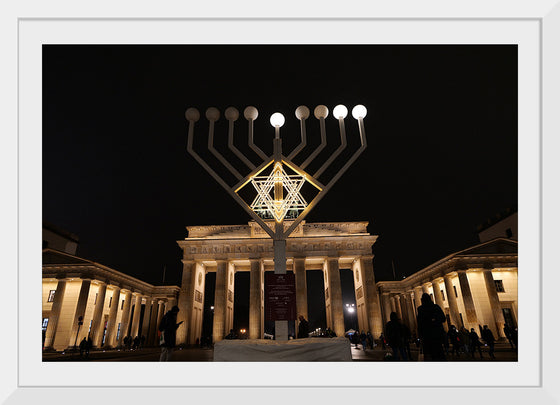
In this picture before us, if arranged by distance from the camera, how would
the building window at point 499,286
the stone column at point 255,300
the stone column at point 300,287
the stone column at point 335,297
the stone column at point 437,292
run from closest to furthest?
the stone column at point 300,287, the stone column at point 335,297, the stone column at point 255,300, the building window at point 499,286, the stone column at point 437,292

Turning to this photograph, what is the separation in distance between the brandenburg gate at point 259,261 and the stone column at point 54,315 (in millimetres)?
8961

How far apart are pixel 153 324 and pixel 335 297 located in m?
20.4

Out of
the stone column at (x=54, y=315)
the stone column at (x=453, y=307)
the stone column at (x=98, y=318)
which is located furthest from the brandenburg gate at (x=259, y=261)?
the stone column at (x=54, y=315)

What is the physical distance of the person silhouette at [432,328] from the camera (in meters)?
5.69

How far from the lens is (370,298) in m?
26.3

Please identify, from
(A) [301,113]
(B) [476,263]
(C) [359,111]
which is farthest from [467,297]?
(A) [301,113]

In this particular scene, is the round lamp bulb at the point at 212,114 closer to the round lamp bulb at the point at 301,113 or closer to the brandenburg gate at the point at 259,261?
the round lamp bulb at the point at 301,113

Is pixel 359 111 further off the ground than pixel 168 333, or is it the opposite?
pixel 359 111

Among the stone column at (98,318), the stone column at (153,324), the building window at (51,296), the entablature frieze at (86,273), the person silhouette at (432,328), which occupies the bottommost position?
the stone column at (153,324)

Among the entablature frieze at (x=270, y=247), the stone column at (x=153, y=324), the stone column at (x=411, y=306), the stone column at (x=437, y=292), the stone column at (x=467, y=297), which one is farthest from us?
the stone column at (x=411, y=306)

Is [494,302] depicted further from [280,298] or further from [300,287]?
[280,298]
